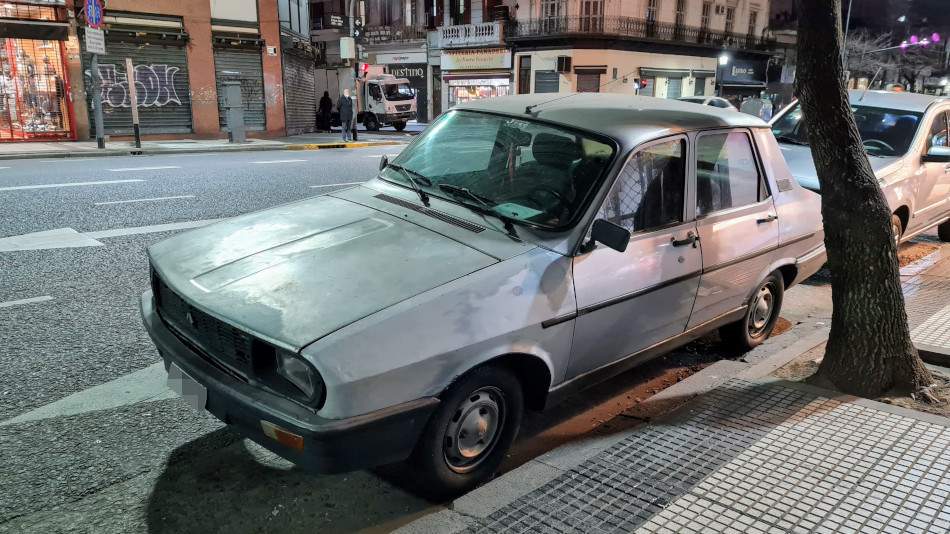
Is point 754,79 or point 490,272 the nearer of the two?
point 490,272

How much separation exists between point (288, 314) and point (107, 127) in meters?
21.1

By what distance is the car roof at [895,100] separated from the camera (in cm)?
766

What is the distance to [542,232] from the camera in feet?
10.6

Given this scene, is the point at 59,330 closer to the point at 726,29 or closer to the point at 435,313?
the point at 435,313

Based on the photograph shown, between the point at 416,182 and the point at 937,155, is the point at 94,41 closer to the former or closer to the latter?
the point at 416,182

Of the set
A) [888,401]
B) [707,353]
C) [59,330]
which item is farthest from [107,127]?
[888,401]

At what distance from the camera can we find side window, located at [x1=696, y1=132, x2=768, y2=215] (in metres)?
3.96

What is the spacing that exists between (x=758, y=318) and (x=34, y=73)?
70.0 ft

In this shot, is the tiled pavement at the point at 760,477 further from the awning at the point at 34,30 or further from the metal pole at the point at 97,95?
the awning at the point at 34,30

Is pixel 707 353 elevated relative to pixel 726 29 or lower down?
lower down

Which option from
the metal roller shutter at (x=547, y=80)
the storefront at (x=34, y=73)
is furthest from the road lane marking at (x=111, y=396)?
the metal roller shutter at (x=547, y=80)

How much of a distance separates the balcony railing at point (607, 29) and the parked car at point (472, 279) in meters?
34.8

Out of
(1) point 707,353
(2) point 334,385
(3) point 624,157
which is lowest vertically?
(1) point 707,353

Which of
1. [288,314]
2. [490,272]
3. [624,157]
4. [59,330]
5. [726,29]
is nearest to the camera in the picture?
[288,314]
